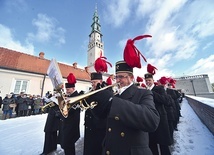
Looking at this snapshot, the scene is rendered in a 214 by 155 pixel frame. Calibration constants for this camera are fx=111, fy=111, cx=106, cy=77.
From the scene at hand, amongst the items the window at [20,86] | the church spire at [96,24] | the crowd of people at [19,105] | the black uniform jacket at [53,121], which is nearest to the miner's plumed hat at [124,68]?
the black uniform jacket at [53,121]

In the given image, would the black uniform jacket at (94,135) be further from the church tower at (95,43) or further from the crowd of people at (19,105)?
the church tower at (95,43)

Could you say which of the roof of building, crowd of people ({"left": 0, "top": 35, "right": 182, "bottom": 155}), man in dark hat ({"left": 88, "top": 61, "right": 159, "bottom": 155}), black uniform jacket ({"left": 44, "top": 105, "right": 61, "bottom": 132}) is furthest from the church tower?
man in dark hat ({"left": 88, "top": 61, "right": 159, "bottom": 155})

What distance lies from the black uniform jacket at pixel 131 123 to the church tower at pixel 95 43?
1515 inches

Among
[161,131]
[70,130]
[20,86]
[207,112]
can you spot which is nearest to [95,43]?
[20,86]

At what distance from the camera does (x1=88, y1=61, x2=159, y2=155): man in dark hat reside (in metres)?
1.23


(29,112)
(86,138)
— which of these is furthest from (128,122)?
(29,112)

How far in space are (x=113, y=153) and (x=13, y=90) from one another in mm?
17712

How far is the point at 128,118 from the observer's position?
1.21 metres

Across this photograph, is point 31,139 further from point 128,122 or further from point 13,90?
point 13,90

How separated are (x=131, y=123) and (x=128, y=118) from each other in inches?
2.5

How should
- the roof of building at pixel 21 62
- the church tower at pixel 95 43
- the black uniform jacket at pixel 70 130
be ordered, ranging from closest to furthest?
the black uniform jacket at pixel 70 130, the roof of building at pixel 21 62, the church tower at pixel 95 43

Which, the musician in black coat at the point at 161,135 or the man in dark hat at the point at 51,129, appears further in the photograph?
the man in dark hat at the point at 51,129

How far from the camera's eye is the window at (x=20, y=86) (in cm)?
1469

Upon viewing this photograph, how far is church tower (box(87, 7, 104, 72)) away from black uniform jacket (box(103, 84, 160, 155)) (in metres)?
38.5
